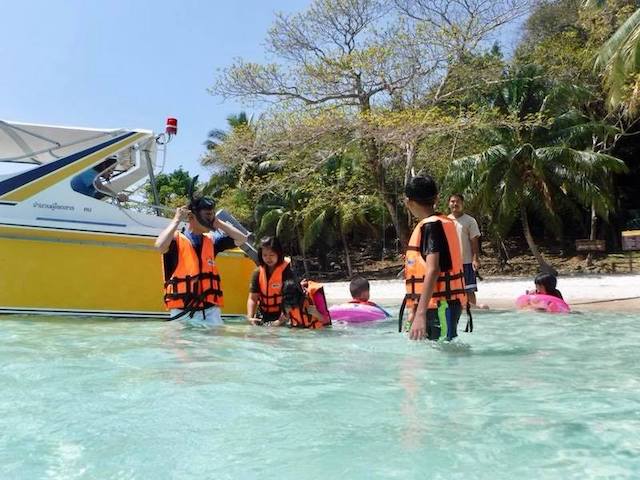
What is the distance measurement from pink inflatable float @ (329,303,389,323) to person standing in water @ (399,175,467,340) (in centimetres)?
242

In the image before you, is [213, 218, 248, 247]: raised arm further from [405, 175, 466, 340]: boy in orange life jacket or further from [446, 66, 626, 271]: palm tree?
[446, 66, 626, 271]: palm tree

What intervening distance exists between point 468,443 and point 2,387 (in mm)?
Answer: 2342

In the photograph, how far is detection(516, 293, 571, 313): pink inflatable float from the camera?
6.97m

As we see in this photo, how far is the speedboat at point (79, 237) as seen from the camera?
6.34m

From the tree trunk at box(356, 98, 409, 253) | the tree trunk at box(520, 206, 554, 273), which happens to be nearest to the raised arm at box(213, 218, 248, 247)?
the tree trunk at box(356, 98, 409, 253)

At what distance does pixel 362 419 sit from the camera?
102 inches

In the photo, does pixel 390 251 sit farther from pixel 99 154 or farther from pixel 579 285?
pixel 99 154

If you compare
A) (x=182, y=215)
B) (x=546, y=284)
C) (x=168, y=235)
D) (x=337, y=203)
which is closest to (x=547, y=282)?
(x=546, y=284)

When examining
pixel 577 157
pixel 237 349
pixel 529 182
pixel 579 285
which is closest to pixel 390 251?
pixel 529 182

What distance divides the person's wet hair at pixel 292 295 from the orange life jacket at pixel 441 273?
197 centimetres

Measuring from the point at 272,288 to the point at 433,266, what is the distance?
2.53 metres

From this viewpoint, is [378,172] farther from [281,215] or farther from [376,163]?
[281,215]

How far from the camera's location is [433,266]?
3721mm

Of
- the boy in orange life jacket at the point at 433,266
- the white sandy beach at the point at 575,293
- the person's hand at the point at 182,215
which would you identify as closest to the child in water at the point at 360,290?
the person's hand at the point at 182,215
